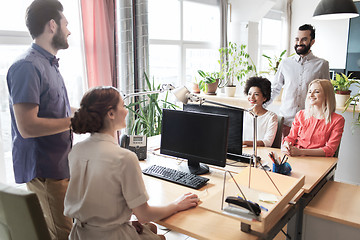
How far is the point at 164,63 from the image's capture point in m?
4.57

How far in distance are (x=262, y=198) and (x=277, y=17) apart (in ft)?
20.7

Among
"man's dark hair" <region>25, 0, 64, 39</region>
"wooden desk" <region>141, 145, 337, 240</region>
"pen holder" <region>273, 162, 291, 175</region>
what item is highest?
"man's dark hair" <region>25, 0, 64, 39</region>

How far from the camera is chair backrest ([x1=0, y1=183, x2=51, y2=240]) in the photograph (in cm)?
121

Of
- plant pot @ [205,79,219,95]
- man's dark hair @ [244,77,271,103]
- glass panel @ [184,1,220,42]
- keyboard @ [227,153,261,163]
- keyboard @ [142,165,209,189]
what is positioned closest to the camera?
keyboard @ [142,165,209,189]

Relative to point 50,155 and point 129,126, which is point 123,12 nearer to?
point 129,126

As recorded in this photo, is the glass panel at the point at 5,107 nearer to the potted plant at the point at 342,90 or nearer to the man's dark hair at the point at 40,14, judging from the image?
the man's dark hair at the point at 40,14

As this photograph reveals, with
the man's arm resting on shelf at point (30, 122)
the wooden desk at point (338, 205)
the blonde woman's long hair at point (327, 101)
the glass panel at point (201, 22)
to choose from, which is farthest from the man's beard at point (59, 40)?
the glass panel at point (201, 22)

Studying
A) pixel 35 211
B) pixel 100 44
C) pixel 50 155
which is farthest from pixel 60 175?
pixel 100 44

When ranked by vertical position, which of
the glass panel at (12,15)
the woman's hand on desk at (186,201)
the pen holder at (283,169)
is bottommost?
the woman's hand on desk at (186,201)

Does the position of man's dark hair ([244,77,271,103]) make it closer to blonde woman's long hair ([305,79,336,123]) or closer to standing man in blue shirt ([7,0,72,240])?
blonde woman's long hair ([305,79,336,123])

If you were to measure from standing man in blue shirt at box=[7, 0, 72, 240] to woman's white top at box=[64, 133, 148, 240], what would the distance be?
43cm

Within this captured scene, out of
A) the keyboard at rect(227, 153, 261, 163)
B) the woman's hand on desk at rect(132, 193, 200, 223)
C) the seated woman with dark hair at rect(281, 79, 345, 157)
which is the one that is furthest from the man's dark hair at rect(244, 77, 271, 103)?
the woman's hand on desk at rect(132, 193, 200, 223)

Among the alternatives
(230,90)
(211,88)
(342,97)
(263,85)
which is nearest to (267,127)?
(263,85)

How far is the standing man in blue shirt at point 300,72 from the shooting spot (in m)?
3.11
